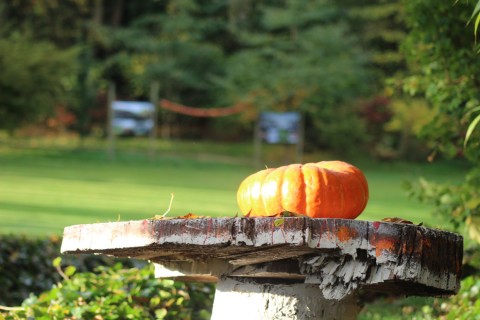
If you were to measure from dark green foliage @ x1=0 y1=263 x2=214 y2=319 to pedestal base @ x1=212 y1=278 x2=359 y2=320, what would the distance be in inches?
A: 43.0

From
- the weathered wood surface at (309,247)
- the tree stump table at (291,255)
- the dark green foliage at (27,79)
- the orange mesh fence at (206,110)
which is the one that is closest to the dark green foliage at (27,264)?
the tree stump table at (291,255)

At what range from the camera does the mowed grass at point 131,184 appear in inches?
489

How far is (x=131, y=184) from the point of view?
18125 millimetres

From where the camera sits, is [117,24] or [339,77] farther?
[117,24]

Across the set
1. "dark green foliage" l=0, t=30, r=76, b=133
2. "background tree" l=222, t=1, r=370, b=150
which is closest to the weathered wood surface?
"dark green foliage" l=0, t=30, r=76, b=133

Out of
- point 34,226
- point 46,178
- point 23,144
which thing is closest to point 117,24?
point 23,144

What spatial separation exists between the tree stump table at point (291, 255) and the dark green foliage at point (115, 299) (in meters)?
0.85

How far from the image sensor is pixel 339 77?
31.1 metres

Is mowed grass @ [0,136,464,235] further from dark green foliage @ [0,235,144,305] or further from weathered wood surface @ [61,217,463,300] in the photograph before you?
weathered wood surface @ [61,217,463,300]

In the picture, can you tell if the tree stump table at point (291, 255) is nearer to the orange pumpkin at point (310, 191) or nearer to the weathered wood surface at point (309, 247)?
the weathered wood surface at point (309, 247)

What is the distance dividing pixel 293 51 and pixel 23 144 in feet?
35.9

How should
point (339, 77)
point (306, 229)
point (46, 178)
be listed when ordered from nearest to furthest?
point (306, 229), point (46, 178), point (339, 77)

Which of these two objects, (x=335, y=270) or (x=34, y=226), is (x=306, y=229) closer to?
A: (x=335, y=270)

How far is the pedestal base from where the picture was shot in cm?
390
